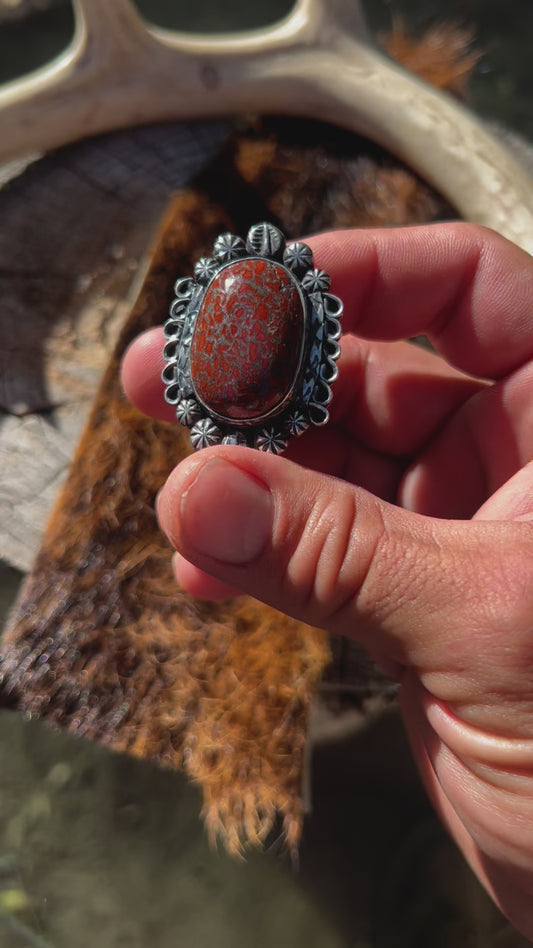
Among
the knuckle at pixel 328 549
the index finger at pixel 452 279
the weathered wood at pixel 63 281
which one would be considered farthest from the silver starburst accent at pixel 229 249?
the weathered wood at pixel 63 281

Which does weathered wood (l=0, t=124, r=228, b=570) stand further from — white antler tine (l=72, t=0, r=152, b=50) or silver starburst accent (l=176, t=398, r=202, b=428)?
silver starburst accent (l=176, t=398, r=202, b=428)

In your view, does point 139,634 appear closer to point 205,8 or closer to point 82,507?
point 82,507

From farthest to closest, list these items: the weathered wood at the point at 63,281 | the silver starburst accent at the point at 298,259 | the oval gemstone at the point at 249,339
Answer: the weathered wood at the point at 63,281 → the silver starburst accent at the point at 298,259 → the oval gemstone at the point at 249,339

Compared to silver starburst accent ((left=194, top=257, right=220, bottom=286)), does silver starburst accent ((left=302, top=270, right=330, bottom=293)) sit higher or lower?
higher

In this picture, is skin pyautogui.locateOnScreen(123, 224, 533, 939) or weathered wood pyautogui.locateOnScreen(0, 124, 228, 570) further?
weathered wood pyautogui.locateOnScreen(0, 124, 228, 570)

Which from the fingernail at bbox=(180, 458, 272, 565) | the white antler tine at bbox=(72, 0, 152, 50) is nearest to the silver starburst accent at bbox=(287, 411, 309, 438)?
the fingernail at bbox=(180, 458, 272, 565)

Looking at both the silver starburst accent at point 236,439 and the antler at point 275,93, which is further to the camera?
the antler at point 275,93

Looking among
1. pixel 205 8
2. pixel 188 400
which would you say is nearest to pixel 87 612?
pixel 188 400

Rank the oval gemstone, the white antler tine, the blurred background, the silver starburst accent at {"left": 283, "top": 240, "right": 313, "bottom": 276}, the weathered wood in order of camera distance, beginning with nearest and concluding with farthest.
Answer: the oval gemstone → the silver starburst accent at {"left": 283, "top": 240, "right": 313, "bottom": 276} → the blurred background → the weathered wood → the white antler tine

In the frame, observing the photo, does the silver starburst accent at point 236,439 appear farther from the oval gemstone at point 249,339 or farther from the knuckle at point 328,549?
the knuckle at point 328,549
